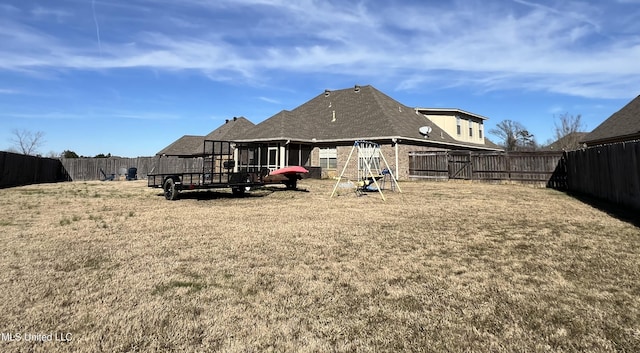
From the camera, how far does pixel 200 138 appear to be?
155ft

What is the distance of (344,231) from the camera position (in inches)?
A: 252

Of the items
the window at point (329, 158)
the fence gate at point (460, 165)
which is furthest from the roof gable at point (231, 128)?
the fence gate at point (460, 165)

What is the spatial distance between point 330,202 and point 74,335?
8829mm

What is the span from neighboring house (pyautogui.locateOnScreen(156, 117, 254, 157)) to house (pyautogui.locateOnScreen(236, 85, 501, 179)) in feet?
36.4

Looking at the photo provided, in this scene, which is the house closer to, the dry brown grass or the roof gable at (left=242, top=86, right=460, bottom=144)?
the roof gable at (left=242, top=86, right=460, bottom=144)

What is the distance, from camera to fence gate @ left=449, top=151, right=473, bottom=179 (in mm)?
20375

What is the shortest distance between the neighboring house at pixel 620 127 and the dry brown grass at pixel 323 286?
2111cm

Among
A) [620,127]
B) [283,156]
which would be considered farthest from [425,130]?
[620,127]

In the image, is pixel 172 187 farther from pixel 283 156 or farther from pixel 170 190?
pixel 283 156

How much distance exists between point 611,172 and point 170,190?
15.4m

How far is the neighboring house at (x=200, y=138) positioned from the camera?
37.3 metres

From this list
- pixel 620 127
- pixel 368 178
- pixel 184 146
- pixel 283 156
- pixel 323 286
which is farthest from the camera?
pixel 184 146

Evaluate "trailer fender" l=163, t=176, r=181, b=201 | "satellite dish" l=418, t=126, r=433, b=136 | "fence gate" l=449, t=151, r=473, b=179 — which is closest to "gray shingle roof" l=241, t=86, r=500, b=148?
"satellite dish" l=418, t=126, r=433, b=136

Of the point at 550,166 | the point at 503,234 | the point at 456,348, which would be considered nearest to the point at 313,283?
the point at 456,348
